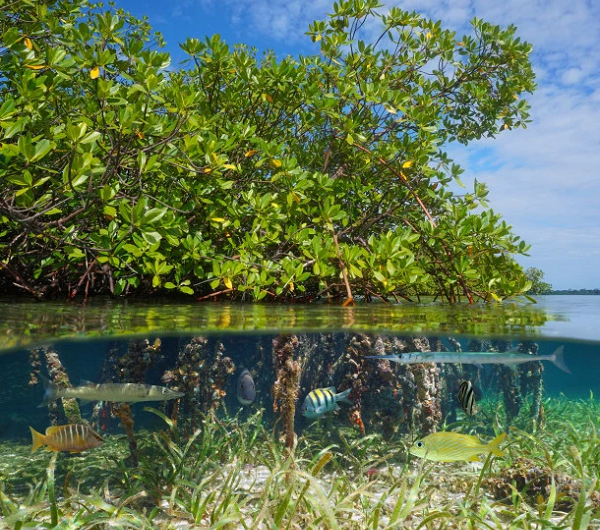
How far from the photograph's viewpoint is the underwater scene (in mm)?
4258

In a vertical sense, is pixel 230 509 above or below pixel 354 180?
below

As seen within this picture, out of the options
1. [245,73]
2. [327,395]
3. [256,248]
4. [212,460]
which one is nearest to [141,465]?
[212,460]

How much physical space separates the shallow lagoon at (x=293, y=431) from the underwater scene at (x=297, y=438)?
31 mm

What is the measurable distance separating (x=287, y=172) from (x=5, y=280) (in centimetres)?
514

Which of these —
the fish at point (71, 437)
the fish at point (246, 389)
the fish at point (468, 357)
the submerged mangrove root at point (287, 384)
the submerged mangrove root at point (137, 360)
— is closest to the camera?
the fish at point (71, 437)

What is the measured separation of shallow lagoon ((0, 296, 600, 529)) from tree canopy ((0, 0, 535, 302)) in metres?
0.72

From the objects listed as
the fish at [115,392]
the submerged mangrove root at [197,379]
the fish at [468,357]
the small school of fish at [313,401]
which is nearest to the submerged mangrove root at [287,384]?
the small school of fish at [313,401]

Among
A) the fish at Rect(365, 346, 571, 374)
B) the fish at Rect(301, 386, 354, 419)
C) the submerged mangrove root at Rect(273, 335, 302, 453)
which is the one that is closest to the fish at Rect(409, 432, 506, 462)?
the fish at Rect(365, 346, 571, 374)

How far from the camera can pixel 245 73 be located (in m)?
7.58

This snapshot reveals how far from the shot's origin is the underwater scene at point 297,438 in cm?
426

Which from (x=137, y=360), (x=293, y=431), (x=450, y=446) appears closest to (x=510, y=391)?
(x=293, y=431)

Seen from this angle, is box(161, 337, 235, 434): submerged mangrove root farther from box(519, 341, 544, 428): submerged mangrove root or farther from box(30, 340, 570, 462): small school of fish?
box(519, 341, 544, 428): submerged mangrove root

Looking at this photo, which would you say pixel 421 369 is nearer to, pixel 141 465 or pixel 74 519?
pixel 141 465

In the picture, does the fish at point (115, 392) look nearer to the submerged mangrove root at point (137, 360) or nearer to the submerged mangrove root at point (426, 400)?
the submerged mangrove root at point (137, 360)
